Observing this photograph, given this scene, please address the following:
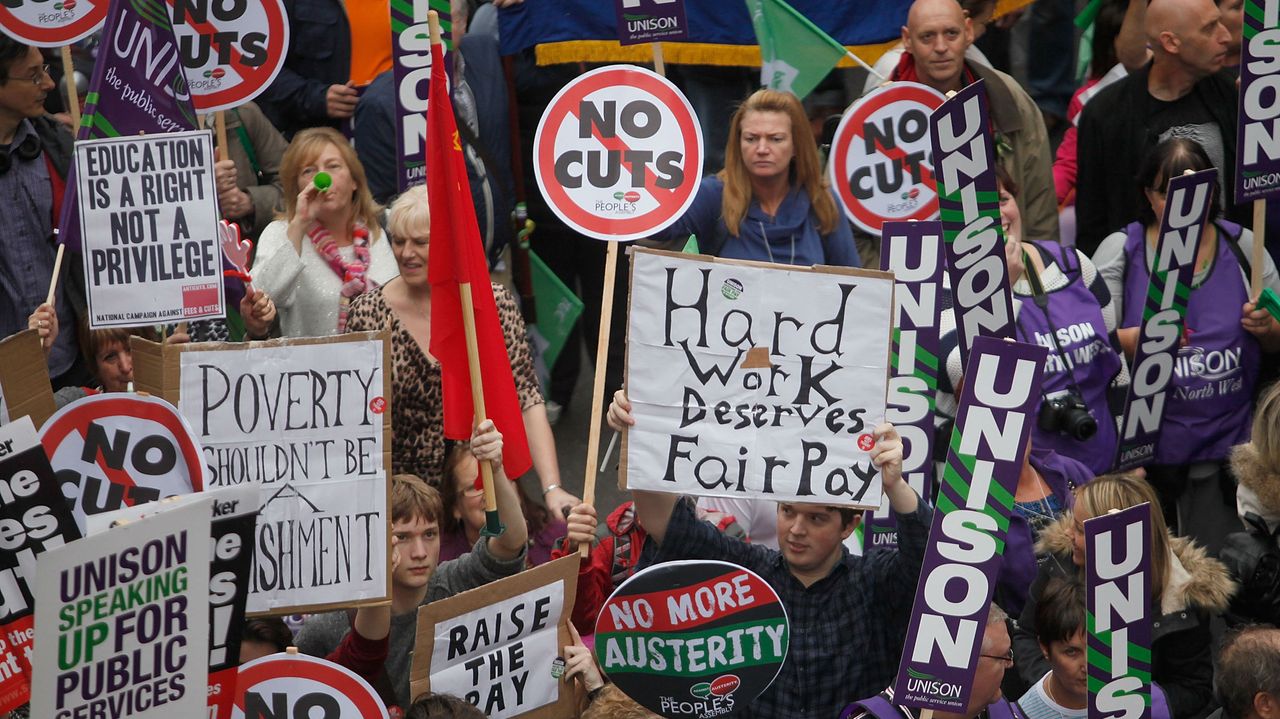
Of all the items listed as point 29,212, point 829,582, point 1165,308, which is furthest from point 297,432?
point 1165,308

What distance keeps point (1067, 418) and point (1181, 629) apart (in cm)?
120

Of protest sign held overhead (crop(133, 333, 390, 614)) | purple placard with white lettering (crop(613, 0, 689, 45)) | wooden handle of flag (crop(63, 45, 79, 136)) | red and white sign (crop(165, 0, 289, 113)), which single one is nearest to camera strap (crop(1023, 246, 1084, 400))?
purple placard with white lettering (crop(613, 0, 689, 45))

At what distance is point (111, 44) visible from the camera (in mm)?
6785

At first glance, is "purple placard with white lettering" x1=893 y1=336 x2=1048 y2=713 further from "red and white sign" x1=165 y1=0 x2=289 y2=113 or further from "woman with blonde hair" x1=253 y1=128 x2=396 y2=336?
"red and white sign" x1=165 y1=0 x2=289 y2=113

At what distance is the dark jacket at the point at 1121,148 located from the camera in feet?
26.6

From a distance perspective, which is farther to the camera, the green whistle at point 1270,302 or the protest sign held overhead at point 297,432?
the green whistle at point 1270,302

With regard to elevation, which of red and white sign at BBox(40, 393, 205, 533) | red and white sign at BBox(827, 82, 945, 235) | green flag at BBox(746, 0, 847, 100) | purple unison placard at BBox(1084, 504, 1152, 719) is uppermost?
green flag at BBox(746, 0, 847, 100)

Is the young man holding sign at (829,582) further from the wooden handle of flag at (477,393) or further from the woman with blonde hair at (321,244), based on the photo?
the woman with blonde hair at (321,244)

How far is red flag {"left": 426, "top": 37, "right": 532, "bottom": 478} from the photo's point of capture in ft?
19.1

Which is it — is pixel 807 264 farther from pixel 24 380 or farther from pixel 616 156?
pixel 24 380

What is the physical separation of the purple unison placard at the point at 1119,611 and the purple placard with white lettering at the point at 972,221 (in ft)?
4.61

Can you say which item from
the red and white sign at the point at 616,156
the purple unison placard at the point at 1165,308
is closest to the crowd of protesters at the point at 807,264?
the purple unison placard at the point at 1165,308

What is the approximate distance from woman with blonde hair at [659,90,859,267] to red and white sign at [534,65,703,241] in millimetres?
1158

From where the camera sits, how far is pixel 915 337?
6.54 meters
